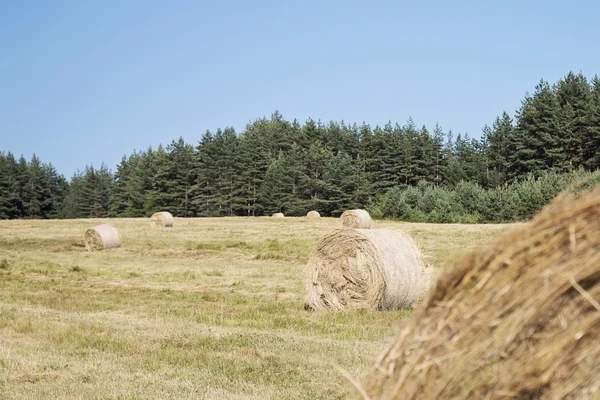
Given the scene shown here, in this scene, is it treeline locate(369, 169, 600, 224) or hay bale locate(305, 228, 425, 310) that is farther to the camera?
treeline locate(369, 169, 600, 224)

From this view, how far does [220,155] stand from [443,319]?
83099 mm

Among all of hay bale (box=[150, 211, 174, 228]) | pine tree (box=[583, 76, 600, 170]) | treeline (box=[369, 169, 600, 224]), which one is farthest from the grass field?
pine tree (box=[583, 76, 600, 170])

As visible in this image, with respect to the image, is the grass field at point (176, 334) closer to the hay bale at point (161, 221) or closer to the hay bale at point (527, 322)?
the hay bale at point (527, 322)

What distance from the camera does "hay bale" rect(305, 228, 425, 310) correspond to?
452 inches

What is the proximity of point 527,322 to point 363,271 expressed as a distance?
9.17 m

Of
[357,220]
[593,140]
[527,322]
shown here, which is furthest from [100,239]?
[593,140]

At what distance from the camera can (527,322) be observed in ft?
8.86

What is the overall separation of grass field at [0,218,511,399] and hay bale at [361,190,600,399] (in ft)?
1.00

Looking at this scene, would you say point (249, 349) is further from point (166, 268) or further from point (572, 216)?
point (166, 268)

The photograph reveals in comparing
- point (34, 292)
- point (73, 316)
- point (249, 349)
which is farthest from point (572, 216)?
point (34, 292)

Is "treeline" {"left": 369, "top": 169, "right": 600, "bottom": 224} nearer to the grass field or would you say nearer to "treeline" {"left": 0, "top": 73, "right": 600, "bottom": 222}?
"treeline" {"left": 0, "top": 73, "right": 600, "bottom": 222}

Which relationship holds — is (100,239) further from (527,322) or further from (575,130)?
(575,130)

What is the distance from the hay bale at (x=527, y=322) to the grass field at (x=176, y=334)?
0.30 metres

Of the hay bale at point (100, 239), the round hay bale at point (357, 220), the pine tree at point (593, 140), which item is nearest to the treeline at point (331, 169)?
the pine tree at point (593, 140)
